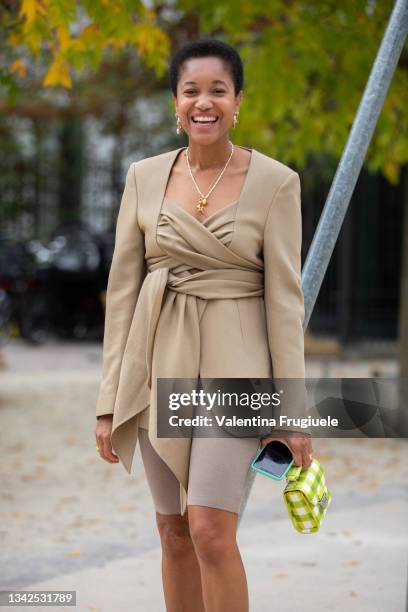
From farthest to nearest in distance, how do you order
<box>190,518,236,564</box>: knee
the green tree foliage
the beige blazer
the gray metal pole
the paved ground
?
1. the green tree foliage
2. the paved ground
3. the gray metal pole
4. the beige blazer
5. <box>190,518,236,564</box>: knee

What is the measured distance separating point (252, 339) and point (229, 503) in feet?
1.57

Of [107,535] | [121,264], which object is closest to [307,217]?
[107,535]

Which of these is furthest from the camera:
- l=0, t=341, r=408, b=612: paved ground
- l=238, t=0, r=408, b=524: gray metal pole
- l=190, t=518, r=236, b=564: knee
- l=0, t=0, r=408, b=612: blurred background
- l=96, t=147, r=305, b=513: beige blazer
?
l=0, t=0, r=408, b=612: blurred background

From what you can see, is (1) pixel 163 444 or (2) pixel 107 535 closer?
(1) pixel 163 444

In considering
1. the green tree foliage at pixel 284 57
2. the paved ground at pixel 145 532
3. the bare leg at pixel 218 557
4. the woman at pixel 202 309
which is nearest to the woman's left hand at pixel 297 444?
the woman at pixel 202 309

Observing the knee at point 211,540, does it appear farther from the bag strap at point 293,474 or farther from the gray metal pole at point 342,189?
the gray metal pole at point 342,189

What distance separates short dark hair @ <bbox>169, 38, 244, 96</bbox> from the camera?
328 cm

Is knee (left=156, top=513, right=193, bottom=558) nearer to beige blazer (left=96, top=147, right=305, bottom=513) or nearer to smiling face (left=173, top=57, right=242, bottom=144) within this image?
beige blazer (left=96, top=147, right=305, bottom=513)

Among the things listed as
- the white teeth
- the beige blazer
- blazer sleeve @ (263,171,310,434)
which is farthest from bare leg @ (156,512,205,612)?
the white teeth

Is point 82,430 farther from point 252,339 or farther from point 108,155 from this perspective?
point 108,155

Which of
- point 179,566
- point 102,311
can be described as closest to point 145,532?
point 179,566

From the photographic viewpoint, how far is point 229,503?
3.13 meters

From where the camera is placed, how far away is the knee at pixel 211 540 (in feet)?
10.2

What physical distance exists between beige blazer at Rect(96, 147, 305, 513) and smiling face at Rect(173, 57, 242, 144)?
0.53 feet
